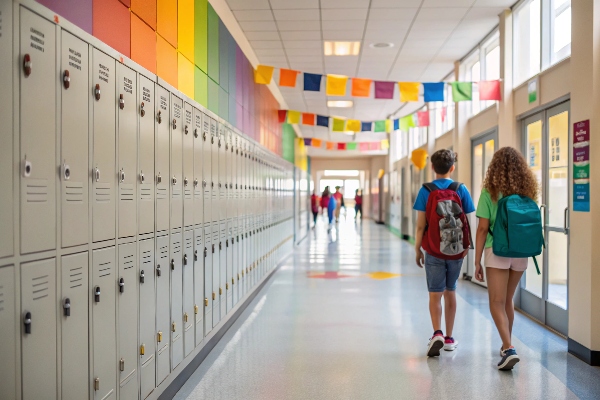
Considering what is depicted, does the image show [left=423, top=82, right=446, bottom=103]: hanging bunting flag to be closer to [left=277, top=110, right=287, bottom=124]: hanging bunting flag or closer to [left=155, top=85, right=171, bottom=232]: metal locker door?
[left=277, top=110, right=287, bottom=124]: hanging bunting flag

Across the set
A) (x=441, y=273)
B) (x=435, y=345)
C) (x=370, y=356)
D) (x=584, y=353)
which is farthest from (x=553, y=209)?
(x=370, y=356)

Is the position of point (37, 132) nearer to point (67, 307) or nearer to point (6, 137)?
point (6, 137)

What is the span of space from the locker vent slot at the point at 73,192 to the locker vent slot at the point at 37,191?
0.43 ft

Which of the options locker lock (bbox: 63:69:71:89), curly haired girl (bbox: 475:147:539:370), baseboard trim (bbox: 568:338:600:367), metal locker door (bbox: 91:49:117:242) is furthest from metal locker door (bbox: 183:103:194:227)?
baseboard trim (bbox: 568:338:600:367)

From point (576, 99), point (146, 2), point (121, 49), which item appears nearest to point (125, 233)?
point (121, 49)

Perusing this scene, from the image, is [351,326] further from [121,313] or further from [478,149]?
[478,149]

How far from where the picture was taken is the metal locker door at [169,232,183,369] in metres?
3.43

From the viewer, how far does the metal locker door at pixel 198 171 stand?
396cm

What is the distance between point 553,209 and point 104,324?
4.42m

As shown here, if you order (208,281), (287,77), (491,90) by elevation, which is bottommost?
(208,281)

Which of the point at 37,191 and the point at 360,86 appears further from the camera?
the point at 360,86

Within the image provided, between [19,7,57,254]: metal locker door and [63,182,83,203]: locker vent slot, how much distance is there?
89 mm

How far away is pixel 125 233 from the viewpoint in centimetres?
263

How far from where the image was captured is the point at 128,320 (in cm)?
268
